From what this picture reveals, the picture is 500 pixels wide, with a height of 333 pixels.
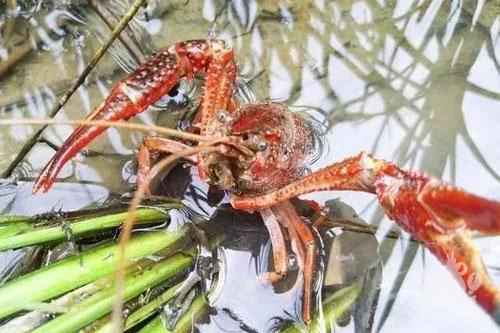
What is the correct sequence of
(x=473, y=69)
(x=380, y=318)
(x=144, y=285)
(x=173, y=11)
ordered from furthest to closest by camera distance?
(x=173, y=11) → (x=473, y=69) → (x=380, y=318) → (x=144, y=285)

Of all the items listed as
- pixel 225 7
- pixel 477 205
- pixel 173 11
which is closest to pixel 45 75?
pixel 173 11

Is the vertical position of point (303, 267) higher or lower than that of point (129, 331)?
higher

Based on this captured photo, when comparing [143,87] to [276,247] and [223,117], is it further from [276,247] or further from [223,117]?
[276,247]

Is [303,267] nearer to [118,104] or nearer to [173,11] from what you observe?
[118,104]

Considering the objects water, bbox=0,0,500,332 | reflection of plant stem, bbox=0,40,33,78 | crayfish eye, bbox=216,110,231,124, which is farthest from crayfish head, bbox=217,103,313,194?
reflection of plant stem, bbox=0,40,33,78

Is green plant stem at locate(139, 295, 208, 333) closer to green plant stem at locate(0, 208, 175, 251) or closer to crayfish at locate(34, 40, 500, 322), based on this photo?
crayfish at locate(34, 40, 500, 322)

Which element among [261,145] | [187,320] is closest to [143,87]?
[261,145]
